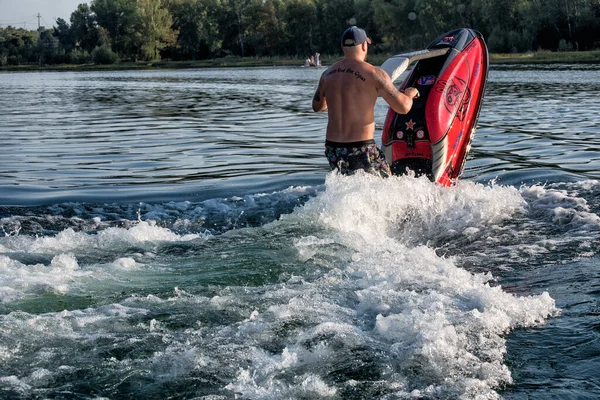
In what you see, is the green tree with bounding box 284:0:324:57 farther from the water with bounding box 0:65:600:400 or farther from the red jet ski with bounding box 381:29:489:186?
the red jet ski with bounding box 381:29:489:186

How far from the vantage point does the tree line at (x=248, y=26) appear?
2874 inches

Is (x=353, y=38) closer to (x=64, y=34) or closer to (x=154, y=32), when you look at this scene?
(x=154, y=32)

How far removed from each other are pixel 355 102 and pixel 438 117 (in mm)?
1797

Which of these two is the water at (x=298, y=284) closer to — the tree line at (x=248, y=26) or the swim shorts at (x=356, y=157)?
the swim shorts at (x=356, y=157)

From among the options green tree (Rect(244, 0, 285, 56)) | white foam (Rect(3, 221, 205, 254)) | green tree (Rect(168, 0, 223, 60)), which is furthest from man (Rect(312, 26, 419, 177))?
green tree (Rect(168, 0, 223, 60))

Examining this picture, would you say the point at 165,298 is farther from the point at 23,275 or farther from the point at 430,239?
the point at 430,239

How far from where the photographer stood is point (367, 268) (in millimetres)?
5570

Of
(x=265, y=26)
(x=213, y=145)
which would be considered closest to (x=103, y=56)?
(x=265, y=26)

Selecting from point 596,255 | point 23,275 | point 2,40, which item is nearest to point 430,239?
point 596,255

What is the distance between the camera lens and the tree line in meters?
73.0

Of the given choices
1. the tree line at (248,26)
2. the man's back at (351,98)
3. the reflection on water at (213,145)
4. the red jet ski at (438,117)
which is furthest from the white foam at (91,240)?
the tree line at (248,26)

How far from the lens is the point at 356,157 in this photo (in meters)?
7.46

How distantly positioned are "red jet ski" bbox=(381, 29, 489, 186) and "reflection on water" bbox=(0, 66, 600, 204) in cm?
146

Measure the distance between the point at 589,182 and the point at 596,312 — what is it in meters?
4.97
